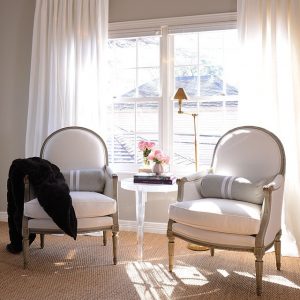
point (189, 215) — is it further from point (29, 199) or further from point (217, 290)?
point (29, 199)

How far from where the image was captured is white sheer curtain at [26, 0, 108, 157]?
4047 mm

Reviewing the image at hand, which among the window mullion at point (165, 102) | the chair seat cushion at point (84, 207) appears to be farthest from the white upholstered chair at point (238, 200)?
the window mullion at point (165, 102)

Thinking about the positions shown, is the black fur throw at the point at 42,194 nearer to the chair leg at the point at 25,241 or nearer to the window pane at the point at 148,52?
the chair leg at the point at 25,241

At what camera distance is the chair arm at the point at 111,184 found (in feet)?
10.6

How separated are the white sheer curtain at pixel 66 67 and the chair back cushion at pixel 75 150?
0.33 metres

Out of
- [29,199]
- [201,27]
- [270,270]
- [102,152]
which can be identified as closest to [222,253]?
[270,270]

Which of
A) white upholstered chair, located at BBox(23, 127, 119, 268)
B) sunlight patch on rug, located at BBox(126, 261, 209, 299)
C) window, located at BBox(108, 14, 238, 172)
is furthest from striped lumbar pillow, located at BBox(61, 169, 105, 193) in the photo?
window, located at BBox(108, 14, 238, 172)

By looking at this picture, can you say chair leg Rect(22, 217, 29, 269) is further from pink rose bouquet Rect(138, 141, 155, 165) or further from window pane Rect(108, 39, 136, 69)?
window pane Rect(108, 39, 136, 69)

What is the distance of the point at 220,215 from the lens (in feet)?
8.72

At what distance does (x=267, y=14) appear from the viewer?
3566 millimetres

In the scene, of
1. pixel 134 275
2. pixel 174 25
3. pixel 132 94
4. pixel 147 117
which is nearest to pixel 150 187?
pixel 134 275

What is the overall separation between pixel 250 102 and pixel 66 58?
1873mm

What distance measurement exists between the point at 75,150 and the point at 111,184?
57cm

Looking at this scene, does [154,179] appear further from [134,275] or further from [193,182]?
[134,275]
